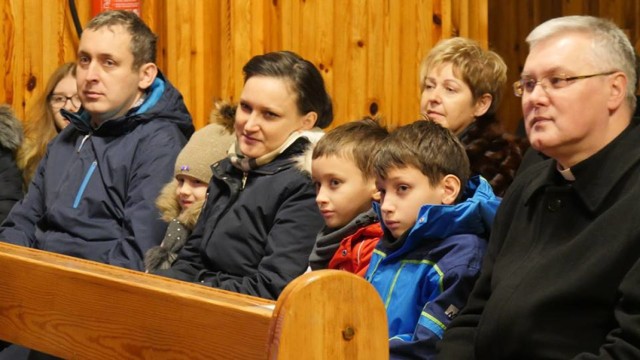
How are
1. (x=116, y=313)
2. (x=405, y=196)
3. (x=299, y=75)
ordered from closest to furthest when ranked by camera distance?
(x=116, y=313) < (x=405, y=196) < (x=299, y=75)

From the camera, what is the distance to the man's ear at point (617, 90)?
2369 millimetres

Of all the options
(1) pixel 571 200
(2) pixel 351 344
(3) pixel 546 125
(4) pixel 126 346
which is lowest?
(4) pixel 126 346

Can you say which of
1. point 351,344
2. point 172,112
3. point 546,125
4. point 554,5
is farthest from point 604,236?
point 554,5

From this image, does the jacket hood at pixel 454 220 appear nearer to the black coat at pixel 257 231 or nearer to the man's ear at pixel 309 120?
the black coat at pixel 257 231

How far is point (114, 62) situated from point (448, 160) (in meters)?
1.73

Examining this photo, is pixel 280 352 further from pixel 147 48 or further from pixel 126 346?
pixel 147 48

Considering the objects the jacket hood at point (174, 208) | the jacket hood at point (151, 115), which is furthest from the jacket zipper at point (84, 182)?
the jacket hood at point (174, 208)

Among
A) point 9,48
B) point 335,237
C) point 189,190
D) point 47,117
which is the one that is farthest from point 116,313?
point 9,48

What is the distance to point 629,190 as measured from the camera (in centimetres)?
226

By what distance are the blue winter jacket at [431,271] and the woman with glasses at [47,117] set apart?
8.12 ft

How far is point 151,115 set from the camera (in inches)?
161

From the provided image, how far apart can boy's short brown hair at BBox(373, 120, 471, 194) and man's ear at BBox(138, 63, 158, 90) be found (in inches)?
60.0

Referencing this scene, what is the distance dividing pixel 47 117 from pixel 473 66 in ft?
7.24

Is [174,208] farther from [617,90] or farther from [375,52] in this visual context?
[617,90]
